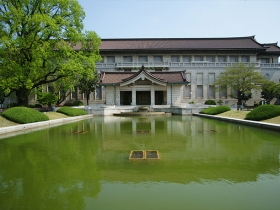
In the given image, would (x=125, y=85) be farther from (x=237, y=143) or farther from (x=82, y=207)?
(x=82, y=207)

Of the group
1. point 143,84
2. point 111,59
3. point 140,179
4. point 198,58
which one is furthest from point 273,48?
Result: point 140,179

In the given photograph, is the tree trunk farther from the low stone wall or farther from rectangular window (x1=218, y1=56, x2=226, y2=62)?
rectangular window (x1=218, y1=56, x2=226, y2=62)

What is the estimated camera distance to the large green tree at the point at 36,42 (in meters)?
19.8

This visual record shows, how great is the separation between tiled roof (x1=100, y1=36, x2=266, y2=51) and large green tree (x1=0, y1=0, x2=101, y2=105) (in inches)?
943

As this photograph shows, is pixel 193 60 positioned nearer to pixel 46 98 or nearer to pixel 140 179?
pixel 46 98

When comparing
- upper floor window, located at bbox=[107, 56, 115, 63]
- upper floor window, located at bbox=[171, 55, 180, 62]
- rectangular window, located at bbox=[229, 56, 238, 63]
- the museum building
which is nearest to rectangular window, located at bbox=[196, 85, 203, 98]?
the museum building

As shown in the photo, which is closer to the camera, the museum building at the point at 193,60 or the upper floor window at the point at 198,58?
the museum building at the point at 193,60

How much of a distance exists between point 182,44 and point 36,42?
36.0m

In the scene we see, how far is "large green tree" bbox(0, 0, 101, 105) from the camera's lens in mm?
19797

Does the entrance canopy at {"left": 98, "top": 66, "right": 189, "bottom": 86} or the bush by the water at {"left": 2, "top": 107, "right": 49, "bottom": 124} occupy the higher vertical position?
the entrance canopy at {"left": 98, "top": 66, "right": 189, "bottom": 86}

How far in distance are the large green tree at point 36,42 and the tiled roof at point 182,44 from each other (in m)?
23.9

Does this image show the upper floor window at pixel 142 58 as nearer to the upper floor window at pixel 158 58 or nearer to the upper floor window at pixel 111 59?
the upper floor window at pixel 158 58

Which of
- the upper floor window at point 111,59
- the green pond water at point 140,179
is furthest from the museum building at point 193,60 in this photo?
the green pond water at point 140,179

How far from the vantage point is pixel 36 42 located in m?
20.4
